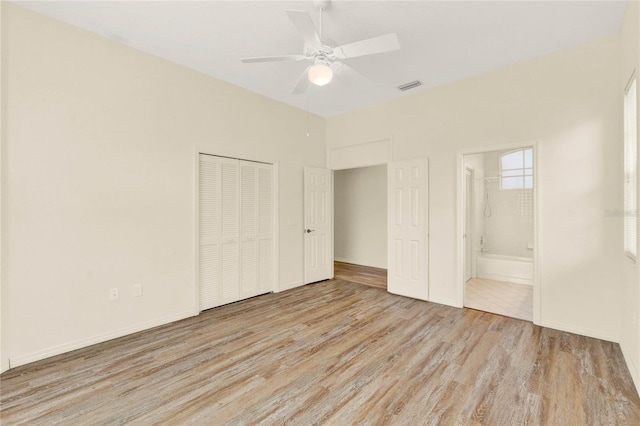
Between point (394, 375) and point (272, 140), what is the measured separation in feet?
11.9

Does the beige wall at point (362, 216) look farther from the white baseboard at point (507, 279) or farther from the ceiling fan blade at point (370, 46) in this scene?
the ceiling fan blade at point (370, 46)

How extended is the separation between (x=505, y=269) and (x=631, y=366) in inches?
113

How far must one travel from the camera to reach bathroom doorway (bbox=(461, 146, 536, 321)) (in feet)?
16.1

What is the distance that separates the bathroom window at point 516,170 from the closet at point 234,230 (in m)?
4.92

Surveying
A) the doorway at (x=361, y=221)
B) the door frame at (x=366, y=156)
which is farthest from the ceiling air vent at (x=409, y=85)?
the doorway at (x=361, y=221)

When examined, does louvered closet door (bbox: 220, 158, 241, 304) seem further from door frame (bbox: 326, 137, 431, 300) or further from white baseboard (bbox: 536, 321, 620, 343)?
white baseboard (bbox: 536, 321, 620, 343)

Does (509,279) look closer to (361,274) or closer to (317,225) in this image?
(361,274)

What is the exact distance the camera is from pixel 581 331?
2.99 m

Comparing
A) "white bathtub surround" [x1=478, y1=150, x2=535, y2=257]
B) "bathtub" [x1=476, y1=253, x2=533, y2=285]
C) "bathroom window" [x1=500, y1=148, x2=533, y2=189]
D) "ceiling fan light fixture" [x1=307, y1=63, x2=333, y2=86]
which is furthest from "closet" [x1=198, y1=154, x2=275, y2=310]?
"bathroom window" [x1=500, y1=148, x2=533, y2=189]

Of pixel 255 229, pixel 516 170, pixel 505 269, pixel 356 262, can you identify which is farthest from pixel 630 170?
pixel 356 262

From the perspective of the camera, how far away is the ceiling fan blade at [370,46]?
2.09m

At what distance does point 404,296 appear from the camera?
4.34m

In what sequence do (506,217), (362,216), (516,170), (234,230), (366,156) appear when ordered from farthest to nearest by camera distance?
(362,216), (506,217), (516,170), (366,156), (234,230)

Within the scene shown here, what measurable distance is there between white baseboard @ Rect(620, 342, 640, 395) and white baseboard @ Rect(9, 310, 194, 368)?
4.25 meters
